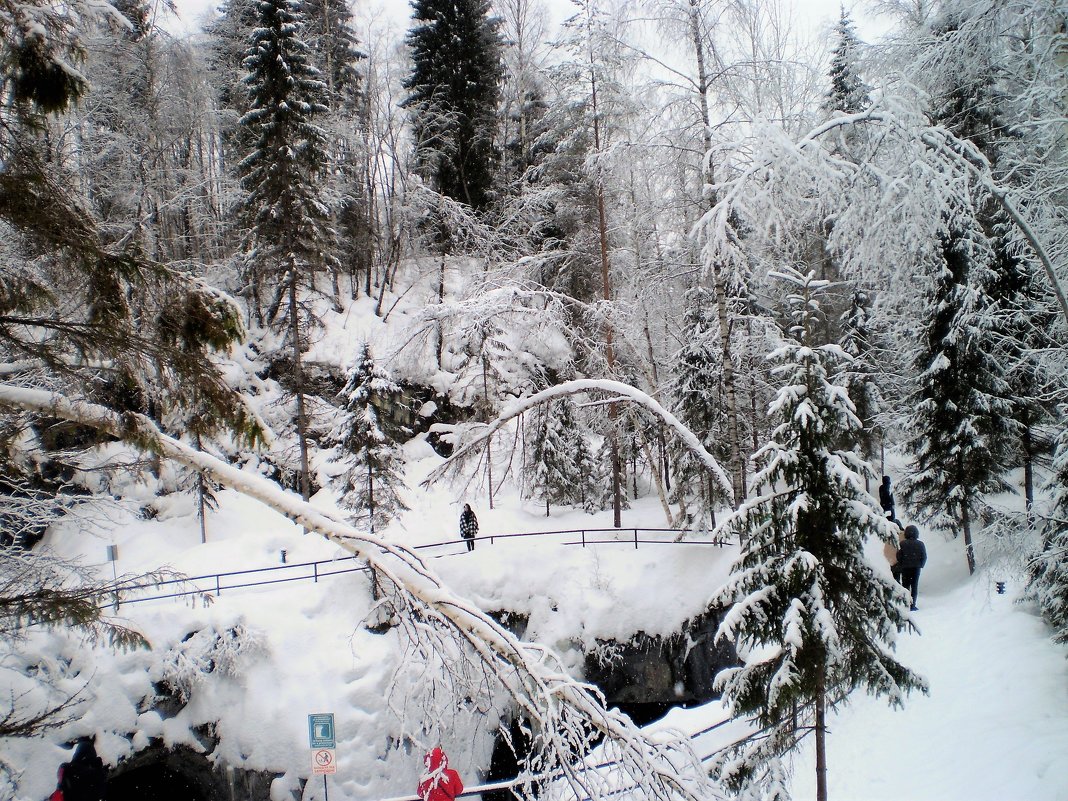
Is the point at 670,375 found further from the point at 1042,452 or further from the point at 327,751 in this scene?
the point at 327,751

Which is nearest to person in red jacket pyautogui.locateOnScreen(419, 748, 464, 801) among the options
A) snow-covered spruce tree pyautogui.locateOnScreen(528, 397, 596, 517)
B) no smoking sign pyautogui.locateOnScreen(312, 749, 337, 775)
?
no smoking sign pyautogui.locateOnScreen(312, 749, 337, 775)

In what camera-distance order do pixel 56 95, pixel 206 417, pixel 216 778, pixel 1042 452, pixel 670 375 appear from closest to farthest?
pixel 56 95
pixel 206 417
pixel 216 778
pixel 1042 452
pixel 670 375

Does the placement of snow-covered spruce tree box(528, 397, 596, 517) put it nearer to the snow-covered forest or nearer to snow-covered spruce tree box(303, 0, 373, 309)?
the snow-covered forest

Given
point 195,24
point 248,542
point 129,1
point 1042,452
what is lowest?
point 248,542

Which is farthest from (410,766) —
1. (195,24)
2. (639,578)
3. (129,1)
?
(195,24)

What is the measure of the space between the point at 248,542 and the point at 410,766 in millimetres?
8741

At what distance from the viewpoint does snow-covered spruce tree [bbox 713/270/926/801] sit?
19.4ft

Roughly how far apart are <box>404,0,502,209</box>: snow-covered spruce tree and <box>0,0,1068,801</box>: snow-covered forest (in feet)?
0.62

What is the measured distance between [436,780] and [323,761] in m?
5.37

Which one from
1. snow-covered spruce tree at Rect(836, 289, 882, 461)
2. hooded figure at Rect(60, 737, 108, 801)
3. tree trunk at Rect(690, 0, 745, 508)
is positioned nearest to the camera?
hooded figure at Rect(60, 737, 108, 801)

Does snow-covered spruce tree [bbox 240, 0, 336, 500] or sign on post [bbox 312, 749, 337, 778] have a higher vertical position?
snow-covered spruce tree [bbox 240, 0, 336, 500]

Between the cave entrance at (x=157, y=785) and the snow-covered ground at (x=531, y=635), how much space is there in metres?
0.51

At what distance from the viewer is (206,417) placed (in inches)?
127

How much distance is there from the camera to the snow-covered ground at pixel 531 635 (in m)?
7.18
